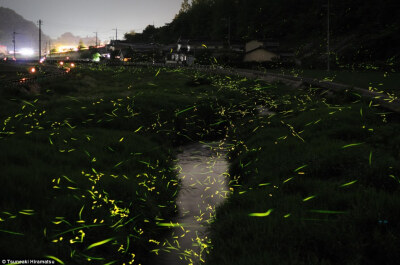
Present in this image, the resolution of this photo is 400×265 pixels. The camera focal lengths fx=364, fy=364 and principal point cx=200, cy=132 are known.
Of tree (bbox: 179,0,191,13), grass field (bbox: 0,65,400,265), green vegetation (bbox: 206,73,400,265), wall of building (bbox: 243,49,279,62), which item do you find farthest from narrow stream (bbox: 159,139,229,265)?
tree (bbox: 179,0,191,13)

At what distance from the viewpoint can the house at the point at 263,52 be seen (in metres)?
71.6

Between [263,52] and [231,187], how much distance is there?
61.6 metres

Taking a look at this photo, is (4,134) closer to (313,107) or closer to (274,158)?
(274,158)

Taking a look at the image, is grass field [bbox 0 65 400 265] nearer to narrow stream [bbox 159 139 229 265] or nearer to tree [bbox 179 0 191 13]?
narrow stream [bbox 159 139 229 265]

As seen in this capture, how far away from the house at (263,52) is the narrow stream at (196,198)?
2066 inches

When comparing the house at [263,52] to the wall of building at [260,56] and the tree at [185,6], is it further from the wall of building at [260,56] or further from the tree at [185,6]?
the tree at [185,6]

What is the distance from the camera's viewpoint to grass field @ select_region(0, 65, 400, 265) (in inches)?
338

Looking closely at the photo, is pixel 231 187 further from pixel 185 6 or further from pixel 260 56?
pixel 185 6

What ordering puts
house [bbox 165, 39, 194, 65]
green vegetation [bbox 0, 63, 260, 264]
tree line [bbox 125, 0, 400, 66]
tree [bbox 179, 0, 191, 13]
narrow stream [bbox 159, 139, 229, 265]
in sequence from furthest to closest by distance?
tree [bbox 179, 0, 191, 13]
house [bbox 165, 39, 194, 65]
tree line [bbox 125, 0, 400, 66]
narrow stream [bbox 159, 139, 229, 265]
green vegetation [bbox 0, 63, 260, 264]

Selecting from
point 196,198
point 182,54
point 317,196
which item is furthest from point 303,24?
point 317,196

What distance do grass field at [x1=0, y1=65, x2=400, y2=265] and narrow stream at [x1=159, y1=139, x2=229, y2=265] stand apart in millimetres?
434

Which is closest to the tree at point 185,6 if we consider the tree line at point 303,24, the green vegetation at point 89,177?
the tree line at point 303,24

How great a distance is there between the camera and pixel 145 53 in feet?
368

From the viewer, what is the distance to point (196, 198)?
14211 millimetres
